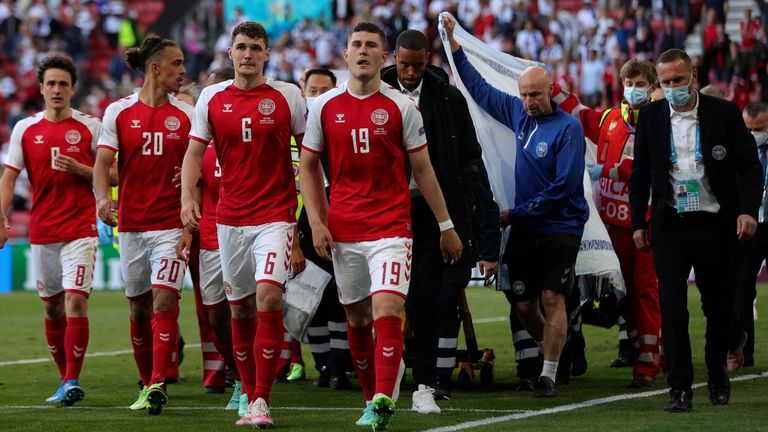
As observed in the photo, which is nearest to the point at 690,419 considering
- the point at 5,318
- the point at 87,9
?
the point at 5,318

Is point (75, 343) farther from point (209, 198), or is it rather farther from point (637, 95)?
point (637, 95)

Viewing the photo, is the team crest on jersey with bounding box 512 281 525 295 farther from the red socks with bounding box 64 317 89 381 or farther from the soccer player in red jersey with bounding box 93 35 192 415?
the red socks with bounding box 64 317 89 381

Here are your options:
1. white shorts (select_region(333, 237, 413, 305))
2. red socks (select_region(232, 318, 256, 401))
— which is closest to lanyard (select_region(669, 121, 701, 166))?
white shorts (select_region(333, 237, 413, 305))

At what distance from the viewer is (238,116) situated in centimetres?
750

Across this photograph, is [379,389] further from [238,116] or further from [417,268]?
[238,116]

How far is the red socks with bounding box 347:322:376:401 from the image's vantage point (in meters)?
7.54

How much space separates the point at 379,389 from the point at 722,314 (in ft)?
7.54

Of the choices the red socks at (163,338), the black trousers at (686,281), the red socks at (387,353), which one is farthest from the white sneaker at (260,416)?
the black trousers at (686,281)

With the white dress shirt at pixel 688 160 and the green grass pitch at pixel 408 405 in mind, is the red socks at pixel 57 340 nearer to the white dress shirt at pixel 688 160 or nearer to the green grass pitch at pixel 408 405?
the green grass pitch at pixel 408 405

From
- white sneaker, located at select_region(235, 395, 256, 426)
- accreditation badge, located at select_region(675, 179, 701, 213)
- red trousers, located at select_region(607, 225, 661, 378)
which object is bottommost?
white sneaker, located at select_region(235, 395, 256, 426)

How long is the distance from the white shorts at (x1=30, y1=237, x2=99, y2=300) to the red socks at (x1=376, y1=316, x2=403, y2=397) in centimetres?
275

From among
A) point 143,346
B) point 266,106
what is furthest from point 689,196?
point 143,346

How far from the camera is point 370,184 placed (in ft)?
23.9

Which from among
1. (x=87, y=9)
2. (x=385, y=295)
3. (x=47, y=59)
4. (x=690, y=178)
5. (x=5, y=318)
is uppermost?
(x=87, y=9)
